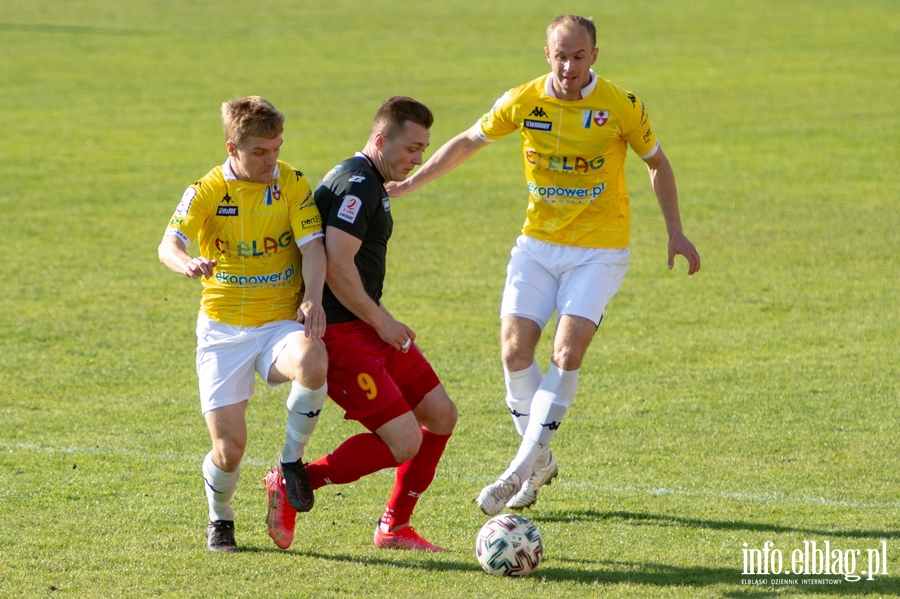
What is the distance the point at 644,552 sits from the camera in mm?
6129

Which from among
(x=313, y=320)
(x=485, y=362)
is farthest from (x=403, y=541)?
(x=485, y=362)

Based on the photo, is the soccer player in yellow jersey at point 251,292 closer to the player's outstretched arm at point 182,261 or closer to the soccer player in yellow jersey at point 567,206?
the player's outstretched arm at point 182,261

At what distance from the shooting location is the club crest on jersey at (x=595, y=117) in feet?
23.0

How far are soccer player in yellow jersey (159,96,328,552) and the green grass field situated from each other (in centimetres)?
54

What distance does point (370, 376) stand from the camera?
5953mm

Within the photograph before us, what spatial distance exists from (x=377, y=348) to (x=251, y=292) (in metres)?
0.71

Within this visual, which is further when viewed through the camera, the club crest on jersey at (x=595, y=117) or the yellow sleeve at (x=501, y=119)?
the yellow sleeve at (x=501, y=119)

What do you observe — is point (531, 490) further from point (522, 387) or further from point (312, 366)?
point (312, 366)

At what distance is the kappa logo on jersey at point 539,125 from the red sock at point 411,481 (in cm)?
198

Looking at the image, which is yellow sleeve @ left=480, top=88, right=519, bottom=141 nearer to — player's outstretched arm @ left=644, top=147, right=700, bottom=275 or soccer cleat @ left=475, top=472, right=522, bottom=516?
player's outstretched arm @ left=644, top=147, right=700, bottom=275

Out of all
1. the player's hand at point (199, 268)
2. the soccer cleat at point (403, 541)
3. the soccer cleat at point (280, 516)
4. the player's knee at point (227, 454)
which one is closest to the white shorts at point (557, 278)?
the soccer cleat at point (403, 541)

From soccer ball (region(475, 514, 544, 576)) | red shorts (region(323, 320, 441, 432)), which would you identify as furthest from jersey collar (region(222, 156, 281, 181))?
soccer ball (region(475, 514, 544, 576))

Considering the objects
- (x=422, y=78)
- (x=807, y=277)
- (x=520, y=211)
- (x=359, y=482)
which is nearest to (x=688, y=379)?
(x=359, y=482)

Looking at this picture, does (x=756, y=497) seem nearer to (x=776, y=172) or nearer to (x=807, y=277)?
(x=807, y=277)
